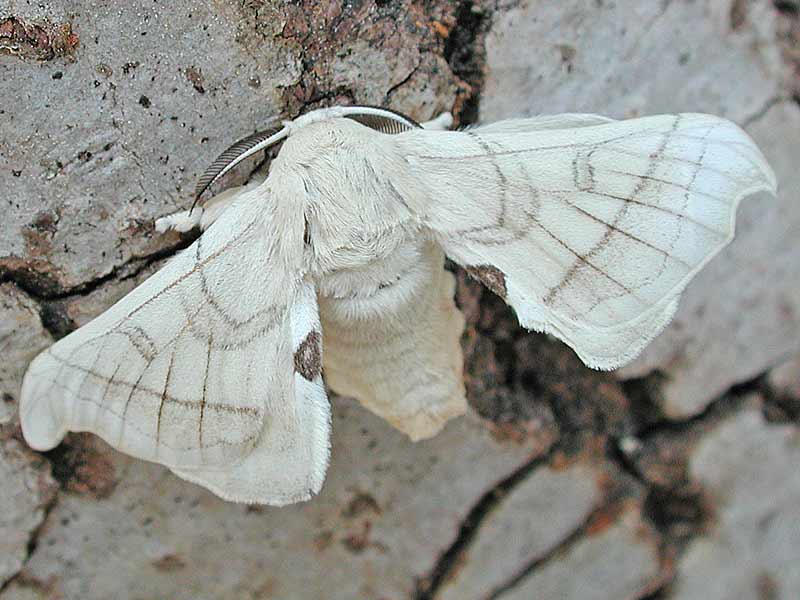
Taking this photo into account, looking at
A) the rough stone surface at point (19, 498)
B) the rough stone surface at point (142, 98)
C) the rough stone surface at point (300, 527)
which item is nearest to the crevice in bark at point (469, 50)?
the rough stone surface at point (142, 98)

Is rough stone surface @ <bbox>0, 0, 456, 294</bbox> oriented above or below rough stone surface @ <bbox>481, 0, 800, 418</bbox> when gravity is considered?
above

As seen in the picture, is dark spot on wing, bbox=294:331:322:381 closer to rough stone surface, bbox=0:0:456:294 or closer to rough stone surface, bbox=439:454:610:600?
rough stone surface, bbox=0:0:456:294

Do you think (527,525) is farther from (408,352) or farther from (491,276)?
(491,276)

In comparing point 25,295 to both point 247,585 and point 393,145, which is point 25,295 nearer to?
point 393,145

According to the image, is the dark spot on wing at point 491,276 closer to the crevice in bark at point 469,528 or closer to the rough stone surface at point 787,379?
the crevice in bark at point 469,528

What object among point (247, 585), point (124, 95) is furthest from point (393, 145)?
point (247, 585)

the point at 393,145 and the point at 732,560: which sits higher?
the point at 393,145

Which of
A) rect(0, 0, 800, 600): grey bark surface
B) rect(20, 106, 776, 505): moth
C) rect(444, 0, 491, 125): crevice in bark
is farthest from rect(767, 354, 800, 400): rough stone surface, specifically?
rect(444, 0, 491, 125): crevice in bark

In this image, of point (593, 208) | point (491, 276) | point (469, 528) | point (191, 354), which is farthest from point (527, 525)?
point (191, 354)
